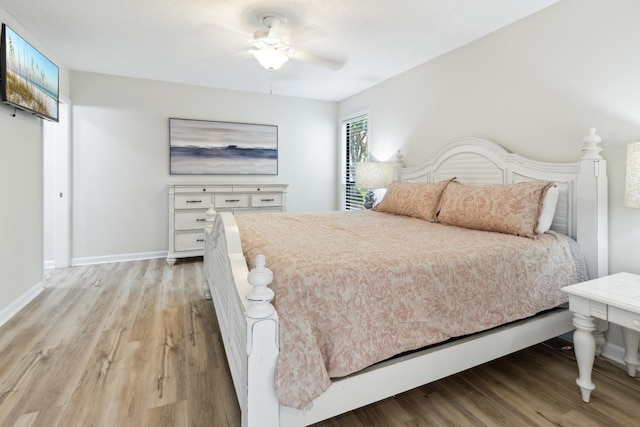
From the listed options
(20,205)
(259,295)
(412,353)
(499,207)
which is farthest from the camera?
(20,205)

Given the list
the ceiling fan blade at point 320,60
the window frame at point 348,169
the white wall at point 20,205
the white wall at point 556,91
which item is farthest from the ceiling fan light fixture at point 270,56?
the window frame at point 348,169

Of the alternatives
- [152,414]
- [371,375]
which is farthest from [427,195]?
[152,414]

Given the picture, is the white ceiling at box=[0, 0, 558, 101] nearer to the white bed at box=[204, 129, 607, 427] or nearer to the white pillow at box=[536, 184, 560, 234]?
the white bed at box=[204, 129, 607, 427]

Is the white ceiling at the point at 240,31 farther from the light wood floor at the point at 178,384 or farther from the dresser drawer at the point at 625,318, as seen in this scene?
the light wood floor at the point at 178,384

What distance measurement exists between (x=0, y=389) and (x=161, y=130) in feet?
11.3

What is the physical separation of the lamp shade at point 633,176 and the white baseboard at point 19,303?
409 centimetres

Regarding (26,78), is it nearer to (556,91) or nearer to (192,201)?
(192,201)

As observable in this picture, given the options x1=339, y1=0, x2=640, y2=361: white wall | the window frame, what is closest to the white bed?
x1=339, y1=0, x2=640, y2=361: white wall

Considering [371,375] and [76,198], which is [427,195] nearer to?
[371,375]

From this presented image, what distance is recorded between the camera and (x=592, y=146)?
2.12 metres

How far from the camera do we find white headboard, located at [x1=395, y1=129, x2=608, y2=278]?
2.11 meters

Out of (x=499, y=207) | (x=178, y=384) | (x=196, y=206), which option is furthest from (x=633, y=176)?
(x=196, y=206)

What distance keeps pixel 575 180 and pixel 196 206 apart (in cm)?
382

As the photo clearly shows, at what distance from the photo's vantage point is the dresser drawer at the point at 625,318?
1.49 m
